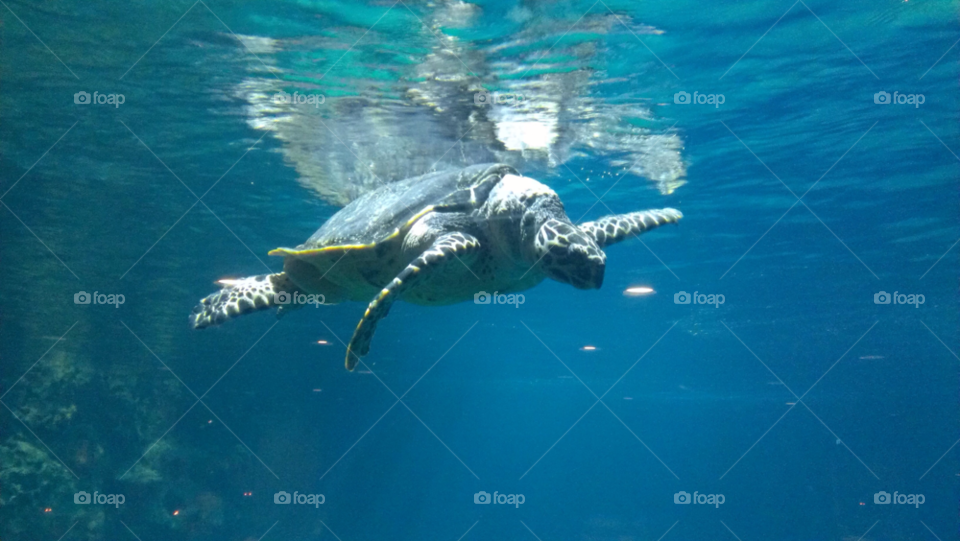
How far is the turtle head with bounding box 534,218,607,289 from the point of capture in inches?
202

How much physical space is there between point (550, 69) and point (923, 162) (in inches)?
409

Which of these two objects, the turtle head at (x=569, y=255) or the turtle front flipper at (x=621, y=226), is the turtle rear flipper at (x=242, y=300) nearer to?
the turtle head at (x=569, y=255)

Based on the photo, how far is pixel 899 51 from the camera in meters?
8.77

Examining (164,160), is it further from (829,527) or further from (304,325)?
(829,527)

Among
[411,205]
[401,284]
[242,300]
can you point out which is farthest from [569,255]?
[242,300]

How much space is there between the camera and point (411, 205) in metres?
6.57

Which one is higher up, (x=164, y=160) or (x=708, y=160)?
(x=708, y=160)

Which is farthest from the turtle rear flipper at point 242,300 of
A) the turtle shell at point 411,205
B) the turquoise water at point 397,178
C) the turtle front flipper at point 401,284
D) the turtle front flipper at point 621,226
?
the turtle front flipper at point 621,226

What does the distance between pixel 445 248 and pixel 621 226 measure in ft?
9.52

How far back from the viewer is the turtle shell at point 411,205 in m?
6.41

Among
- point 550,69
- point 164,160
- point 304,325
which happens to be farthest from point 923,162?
point 304,325

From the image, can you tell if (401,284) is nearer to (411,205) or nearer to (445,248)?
(445,248)

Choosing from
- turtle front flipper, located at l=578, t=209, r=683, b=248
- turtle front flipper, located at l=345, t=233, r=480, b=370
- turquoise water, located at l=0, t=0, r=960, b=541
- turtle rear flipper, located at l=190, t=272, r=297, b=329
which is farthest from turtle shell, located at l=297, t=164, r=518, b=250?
turquoise water, located at l=0, t=0, r=960, b=541

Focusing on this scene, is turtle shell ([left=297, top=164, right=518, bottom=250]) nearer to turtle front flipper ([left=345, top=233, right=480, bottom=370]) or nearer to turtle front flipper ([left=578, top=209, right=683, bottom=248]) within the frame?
turtle front flipper ([left=345, top=233, right=480, bottom=370])
